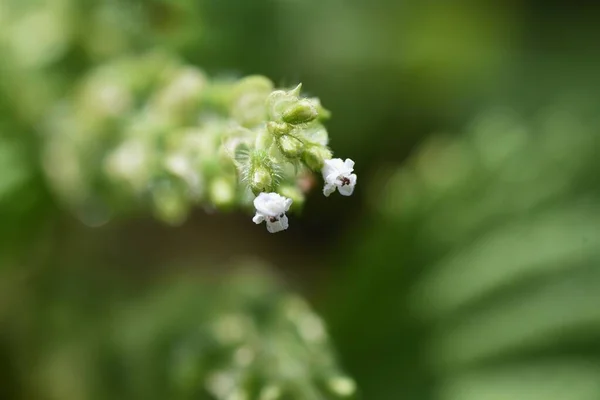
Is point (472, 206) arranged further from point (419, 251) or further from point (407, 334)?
point (407, 334)

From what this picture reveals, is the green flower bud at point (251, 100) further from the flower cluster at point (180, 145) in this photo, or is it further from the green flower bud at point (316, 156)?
the green flower bud at point (316, 156)

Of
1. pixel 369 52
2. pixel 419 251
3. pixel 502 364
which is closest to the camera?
pixel 502 364

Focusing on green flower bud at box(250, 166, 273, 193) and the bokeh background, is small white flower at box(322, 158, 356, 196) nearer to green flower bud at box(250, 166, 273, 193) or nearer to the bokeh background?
green flower bud at box(250, 166, 273, 193)

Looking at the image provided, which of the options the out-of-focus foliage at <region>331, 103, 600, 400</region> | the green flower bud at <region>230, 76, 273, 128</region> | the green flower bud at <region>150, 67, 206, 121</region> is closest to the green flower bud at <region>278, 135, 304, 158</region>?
the green flower bud at <region>230, 76, 273, 128</region>

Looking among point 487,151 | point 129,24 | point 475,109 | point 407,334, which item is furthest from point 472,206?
point 129,24

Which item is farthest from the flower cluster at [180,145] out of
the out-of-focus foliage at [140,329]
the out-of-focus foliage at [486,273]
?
the out-of-focus foliage at [486,273]

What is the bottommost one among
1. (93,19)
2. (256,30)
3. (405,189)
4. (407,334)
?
(407,334)

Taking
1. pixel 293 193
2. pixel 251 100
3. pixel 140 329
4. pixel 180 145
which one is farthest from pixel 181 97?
pixel 140 329
